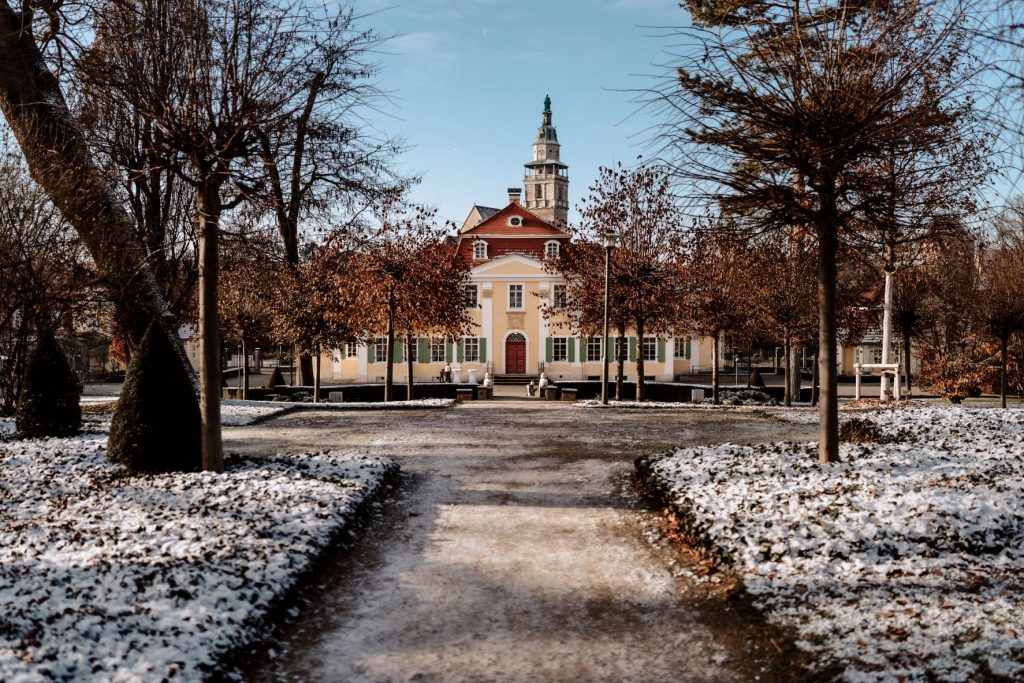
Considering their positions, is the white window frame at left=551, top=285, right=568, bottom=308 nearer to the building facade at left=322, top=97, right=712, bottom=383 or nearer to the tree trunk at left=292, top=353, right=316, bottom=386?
the building facade at left=322, top=97, right=712, bottom=383

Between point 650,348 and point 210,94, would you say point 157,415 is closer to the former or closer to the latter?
point 210,94

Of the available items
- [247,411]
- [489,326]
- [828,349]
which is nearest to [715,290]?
[489,326]

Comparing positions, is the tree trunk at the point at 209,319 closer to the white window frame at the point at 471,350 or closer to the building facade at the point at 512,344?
the building facade at the point at 512,344

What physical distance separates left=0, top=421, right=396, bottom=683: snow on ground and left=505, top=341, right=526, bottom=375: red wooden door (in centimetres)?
3268

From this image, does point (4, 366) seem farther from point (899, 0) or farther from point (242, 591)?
point (899, 0)

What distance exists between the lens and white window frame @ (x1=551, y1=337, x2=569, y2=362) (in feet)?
141

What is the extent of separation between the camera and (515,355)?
43375 mm

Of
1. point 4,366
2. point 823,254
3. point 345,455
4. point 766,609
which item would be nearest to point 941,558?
point 766,609

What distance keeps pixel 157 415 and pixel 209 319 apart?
1385 mm

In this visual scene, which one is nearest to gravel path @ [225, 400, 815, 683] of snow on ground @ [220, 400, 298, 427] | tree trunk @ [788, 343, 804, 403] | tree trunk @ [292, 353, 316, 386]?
snow on ground @ [220, 400, 298, 427]

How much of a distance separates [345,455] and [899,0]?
9.24m

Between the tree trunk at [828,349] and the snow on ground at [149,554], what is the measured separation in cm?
532

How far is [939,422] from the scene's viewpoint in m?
12.2

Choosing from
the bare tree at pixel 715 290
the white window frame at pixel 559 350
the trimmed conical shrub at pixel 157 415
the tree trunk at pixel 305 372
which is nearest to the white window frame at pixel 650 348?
the white window frame at pixel 559 350
